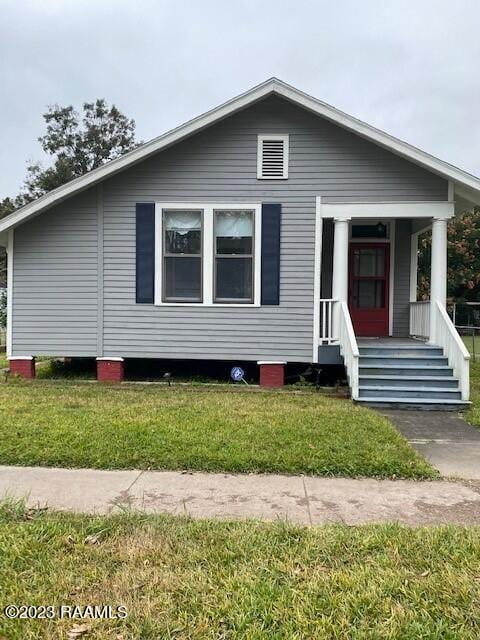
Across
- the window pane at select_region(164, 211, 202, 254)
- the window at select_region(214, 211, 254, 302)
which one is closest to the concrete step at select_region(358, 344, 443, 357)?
the window at select_region(214, 211, 254, 302)

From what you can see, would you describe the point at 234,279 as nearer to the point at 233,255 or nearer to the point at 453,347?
the point at 233,255

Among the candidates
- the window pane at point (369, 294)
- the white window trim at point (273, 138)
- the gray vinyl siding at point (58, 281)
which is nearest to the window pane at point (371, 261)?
the window pane at point (369, 294)

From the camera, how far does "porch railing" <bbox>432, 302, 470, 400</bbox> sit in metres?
7.68

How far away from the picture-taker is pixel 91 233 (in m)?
9.41

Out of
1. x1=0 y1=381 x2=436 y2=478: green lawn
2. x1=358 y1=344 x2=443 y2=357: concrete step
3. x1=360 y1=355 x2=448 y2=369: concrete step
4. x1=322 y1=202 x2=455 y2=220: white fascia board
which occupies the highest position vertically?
x1=322 y1=202 x2=455 y2=220: white fascia board

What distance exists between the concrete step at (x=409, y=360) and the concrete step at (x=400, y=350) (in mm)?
180

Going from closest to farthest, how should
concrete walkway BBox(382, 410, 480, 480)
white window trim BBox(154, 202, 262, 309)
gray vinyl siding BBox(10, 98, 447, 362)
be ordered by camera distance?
concrete walkway BBox(382, 410, 480, 480) → gray vinyl siding BBox(10, 98, 447, 362) → white window trim BBox(154, 202, 262, 309)

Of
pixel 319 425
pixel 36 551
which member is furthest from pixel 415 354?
pixel 36 551

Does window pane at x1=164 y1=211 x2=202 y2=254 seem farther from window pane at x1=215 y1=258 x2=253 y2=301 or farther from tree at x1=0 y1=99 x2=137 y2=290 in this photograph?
tree at x1=0 y1=99 x2=137 y2=290

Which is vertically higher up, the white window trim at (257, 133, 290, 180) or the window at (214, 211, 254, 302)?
the white window trim at (257, 133, 290, 180)

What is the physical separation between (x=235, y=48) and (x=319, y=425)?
610 inches

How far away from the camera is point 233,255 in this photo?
363 inches

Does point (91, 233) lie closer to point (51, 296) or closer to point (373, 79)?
point (51, 296)

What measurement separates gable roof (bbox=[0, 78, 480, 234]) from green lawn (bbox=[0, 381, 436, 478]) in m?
3.70
